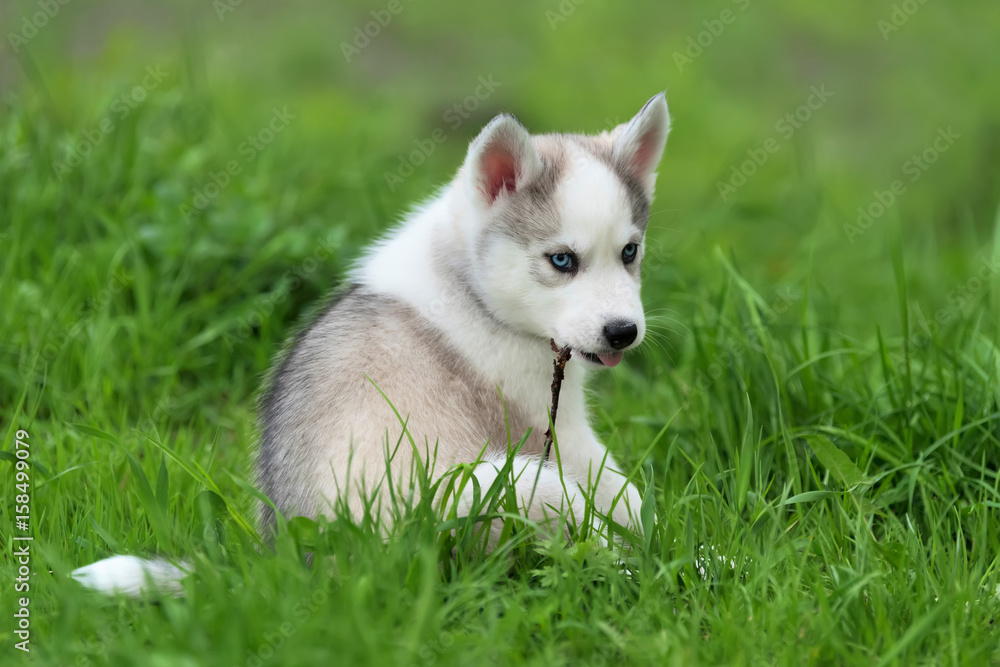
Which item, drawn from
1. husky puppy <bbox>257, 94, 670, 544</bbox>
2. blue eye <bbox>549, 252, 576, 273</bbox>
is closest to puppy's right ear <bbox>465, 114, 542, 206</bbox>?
husky puppy <bbox>257, 94, 670, 544</bbox>

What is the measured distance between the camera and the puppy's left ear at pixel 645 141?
372cm

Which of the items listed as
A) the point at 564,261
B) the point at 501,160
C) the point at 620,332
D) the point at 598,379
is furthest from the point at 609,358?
the point at 598,379

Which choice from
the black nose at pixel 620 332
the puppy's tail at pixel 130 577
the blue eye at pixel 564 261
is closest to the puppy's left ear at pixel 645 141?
the blue eye at pixel 564 261

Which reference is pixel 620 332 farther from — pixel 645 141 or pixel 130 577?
pixel 130 577

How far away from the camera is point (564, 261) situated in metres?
3.44

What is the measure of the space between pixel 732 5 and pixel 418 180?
4234 millimetres

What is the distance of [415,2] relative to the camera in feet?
32.2

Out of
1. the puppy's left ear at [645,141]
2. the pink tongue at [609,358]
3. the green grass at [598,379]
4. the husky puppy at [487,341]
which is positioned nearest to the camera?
the green grass at [598,379]

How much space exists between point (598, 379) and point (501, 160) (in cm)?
212

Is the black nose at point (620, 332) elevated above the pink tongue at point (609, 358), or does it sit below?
above

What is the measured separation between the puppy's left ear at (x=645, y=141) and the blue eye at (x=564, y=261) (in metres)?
0.54

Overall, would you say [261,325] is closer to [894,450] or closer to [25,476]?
[25,476]

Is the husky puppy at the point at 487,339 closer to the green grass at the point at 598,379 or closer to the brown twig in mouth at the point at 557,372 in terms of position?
the brown twig in mouth at the point at 557,372

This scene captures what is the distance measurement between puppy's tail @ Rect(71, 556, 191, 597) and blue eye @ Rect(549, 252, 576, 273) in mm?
1550
